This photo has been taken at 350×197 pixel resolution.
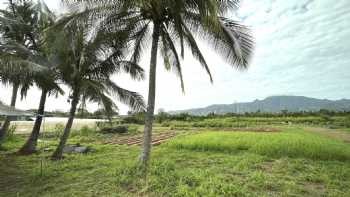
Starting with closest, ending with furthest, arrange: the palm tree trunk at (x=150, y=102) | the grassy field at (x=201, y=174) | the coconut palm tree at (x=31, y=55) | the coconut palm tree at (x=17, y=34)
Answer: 1. the grassy field at (x=201, y=174)
2. the palm tree trunk at (x=150, y=102)
3. the coconut palm tree at (x=31, y=55)
4. the coconut palm tree at (x=17, y=34)

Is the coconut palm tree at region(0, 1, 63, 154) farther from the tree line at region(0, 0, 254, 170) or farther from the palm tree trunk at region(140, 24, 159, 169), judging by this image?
the palm tree trunk at region(140, 24, 159, 169)

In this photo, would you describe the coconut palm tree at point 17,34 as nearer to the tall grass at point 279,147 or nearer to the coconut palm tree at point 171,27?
the coconut palm tree at point 171,27

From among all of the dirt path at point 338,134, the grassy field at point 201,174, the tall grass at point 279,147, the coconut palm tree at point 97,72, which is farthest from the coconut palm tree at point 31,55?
the dirt path at point 338,134

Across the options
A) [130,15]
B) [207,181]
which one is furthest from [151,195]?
[130,15]

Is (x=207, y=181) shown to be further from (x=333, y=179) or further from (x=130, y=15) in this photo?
(x=130, y=15)

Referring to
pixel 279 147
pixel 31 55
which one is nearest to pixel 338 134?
pixel 279 147

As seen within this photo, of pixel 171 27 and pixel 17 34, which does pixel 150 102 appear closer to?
pixel 171 27

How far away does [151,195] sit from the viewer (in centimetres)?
472

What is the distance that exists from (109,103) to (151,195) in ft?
14.4

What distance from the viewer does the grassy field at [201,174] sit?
4926 millimetres

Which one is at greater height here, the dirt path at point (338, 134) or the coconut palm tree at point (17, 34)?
the coconut palm tree at point (17, 34)

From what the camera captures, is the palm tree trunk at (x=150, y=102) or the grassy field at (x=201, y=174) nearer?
the grassy field at (x=201, y=174)

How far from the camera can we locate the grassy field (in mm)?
4926

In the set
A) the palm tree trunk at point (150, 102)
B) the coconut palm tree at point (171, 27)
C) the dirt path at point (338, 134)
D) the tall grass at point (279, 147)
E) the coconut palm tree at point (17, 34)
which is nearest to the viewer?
the coconut palm tree at point (171, 27)
